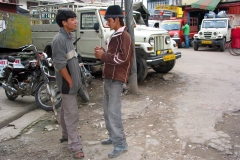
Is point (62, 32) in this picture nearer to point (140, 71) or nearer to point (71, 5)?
point (140, 71)

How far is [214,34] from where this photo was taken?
14656 millimetres

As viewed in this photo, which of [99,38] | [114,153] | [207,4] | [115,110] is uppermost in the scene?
[207,4]

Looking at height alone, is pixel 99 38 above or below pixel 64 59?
above

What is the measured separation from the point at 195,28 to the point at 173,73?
1553cm

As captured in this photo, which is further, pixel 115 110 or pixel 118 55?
pixel 115 110

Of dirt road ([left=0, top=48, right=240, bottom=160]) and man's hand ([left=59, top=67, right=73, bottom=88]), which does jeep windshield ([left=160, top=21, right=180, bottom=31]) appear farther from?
man's hand ([left=59, top=67, right=73, bottom=88])

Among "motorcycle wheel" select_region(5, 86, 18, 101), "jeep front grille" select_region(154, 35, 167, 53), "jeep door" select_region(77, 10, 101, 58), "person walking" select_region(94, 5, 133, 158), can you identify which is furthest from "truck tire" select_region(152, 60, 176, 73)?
"person walking" select_region(94, 5, 133, 158)

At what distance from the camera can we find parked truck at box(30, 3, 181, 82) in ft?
21.4

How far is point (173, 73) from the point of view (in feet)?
26.2

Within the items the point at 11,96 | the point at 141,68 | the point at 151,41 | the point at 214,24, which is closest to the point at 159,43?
the point at 151,41

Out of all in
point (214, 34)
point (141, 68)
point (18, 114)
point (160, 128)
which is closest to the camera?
point (160, 128)

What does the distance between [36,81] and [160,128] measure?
Answer: 8.14ft

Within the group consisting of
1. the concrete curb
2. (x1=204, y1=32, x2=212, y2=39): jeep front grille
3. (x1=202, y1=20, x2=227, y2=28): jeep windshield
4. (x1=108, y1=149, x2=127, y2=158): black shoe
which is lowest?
(x1=108, y1=149, x2=127, y2=158): black shoe

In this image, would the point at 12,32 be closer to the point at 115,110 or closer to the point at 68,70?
the point at 68,70
